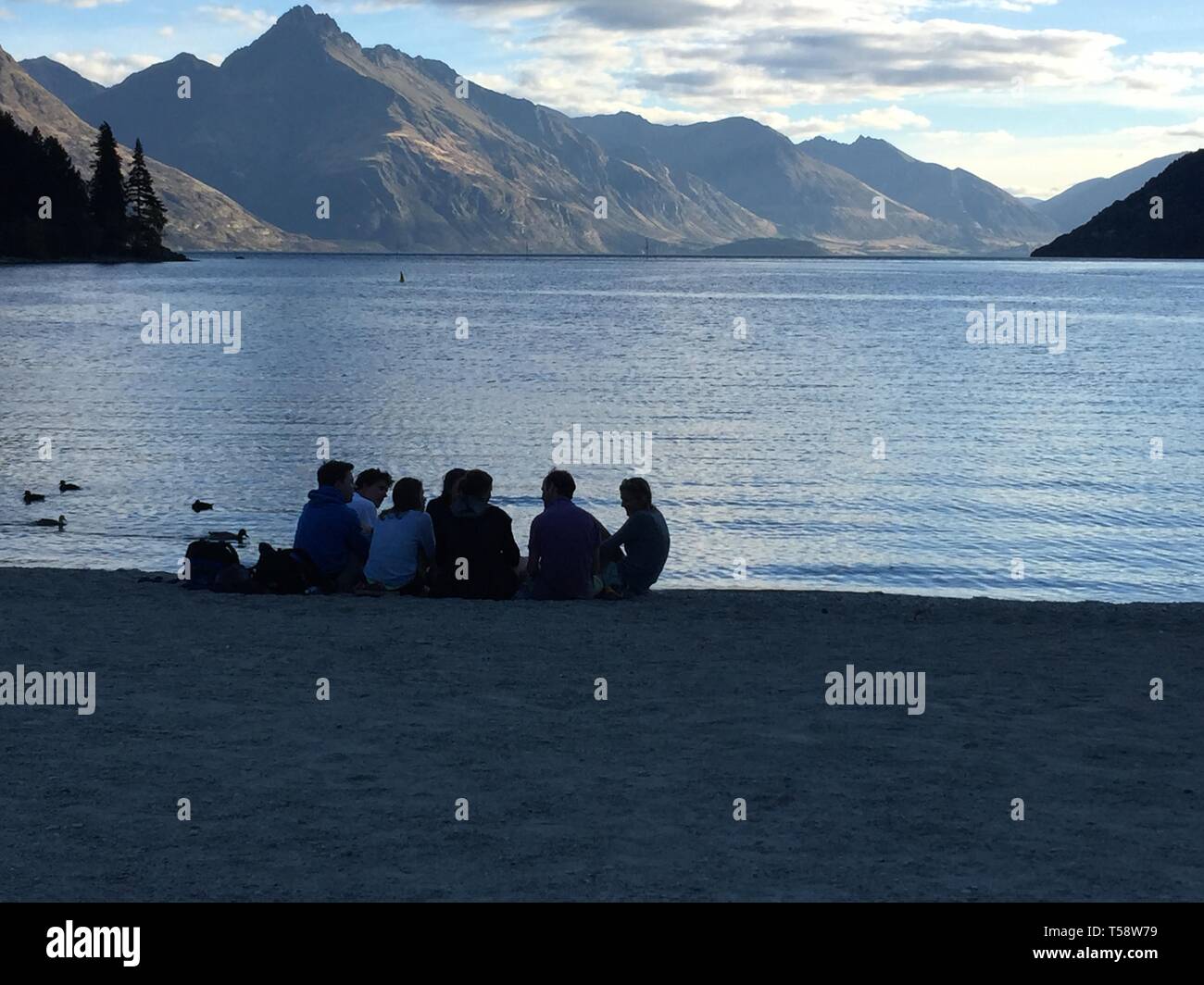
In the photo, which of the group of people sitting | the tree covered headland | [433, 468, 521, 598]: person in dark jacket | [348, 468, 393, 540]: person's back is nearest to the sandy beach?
[433, 468, 521, 598]: person in dark jacket

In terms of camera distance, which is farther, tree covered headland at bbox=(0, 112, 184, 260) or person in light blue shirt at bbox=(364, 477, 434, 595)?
tree covered headland at bbox=(0, 112, 184, 260)

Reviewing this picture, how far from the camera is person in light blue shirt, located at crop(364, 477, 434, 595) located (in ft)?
54.6

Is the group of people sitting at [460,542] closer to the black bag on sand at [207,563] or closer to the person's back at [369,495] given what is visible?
the person's back at [369,495]

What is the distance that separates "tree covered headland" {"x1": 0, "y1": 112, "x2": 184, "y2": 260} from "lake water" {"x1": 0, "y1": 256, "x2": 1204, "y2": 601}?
276ft

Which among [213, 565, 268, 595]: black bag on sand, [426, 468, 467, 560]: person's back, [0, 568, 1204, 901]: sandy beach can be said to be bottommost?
[0, 568, 1204, 901]: sandy beach


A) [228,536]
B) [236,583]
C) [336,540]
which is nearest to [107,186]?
[228,536]

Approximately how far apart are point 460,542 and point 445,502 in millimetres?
500

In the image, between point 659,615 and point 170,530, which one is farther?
point 170,530

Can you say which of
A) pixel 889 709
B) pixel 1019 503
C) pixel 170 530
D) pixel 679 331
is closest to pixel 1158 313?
pixel 679 331

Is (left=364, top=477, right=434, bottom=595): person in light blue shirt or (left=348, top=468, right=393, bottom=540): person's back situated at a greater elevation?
(left=348, top=468, right=393, bottom=540): person's back

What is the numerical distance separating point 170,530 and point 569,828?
19284 mm

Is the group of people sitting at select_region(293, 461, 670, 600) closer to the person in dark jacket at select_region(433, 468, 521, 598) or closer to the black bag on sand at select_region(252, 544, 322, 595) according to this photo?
the person in dark jacket at select_region(433, 468, 521, 598)

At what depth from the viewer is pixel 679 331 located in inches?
4094
